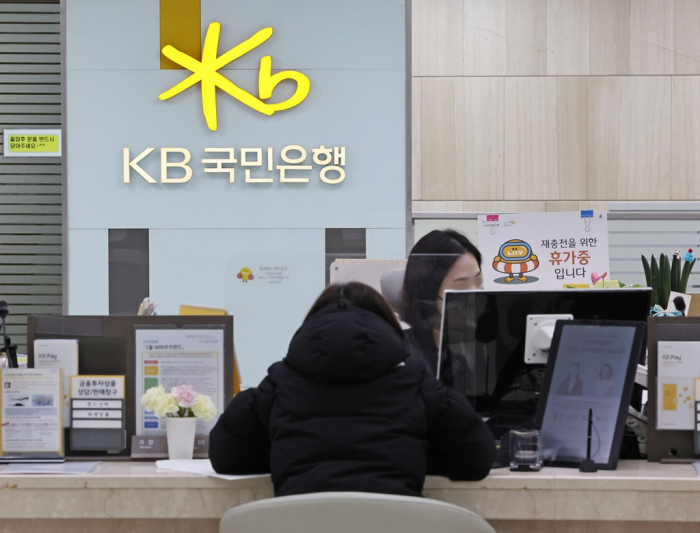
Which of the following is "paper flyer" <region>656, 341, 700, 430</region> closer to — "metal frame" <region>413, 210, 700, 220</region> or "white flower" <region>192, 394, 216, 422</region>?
"white flower" <region>192, 394, 216, 422</region>

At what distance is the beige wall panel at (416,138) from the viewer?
193 inches

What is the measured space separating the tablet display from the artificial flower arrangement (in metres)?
0.85

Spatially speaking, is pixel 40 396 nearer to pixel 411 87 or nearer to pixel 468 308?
pixel 468 308

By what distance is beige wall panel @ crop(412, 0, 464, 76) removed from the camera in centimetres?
488

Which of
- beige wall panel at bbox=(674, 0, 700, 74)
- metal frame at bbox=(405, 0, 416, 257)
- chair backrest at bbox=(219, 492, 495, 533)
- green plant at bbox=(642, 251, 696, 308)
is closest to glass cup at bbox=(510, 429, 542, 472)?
chair backrest at bbox=(219, 492, 495, 533)

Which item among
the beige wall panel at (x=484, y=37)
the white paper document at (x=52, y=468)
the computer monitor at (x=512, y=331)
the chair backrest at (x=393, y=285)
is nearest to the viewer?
the white paper document at (x=52, y=468)

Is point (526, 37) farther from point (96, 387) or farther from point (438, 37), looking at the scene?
point (96, 387)

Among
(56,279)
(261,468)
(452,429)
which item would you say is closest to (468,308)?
(452,429)

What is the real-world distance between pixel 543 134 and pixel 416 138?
785 mm

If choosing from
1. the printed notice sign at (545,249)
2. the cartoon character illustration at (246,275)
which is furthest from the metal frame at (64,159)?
the printed notice sign at (545,249)

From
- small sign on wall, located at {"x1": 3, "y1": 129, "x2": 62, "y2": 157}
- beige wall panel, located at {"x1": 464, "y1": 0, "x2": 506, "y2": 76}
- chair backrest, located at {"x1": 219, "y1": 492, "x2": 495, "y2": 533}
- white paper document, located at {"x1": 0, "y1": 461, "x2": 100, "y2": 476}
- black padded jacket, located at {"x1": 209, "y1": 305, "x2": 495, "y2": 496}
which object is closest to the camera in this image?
chair backrest, located at {"x1": 219, "y1": 492, "x2": 495, "y2": 533}

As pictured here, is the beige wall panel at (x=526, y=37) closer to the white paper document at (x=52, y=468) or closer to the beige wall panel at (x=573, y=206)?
the beige wall panel at (x=573, y=206)

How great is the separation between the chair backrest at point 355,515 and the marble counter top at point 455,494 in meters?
0.42

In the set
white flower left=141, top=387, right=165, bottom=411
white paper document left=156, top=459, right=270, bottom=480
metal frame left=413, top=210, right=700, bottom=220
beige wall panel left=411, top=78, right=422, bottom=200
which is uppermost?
beige wall panel left=411, top=78, right=422, bottom=200
